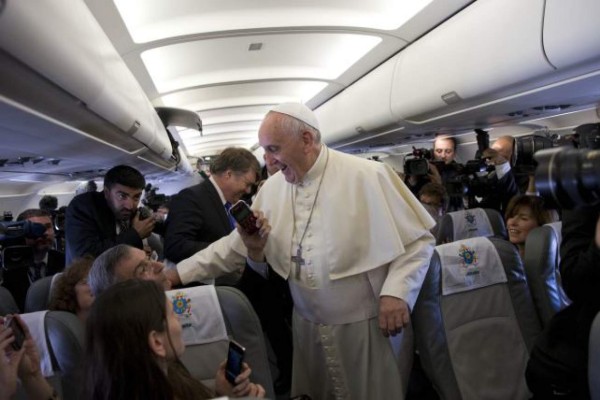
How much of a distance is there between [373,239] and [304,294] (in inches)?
17.9

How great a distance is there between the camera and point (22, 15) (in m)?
1.18

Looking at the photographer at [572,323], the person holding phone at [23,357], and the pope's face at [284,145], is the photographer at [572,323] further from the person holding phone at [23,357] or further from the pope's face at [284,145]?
the person holding phone at [23,357]

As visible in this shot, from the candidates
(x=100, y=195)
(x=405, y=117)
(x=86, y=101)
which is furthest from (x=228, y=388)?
(x=405, y=117)

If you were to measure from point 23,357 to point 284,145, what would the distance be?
1.37 meters

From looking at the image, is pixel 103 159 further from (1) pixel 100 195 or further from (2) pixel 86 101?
(2) pixel 86 101

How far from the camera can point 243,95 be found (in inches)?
216

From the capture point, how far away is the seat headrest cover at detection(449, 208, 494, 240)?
12.5 ft

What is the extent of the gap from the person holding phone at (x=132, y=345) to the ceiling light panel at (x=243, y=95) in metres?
3.91

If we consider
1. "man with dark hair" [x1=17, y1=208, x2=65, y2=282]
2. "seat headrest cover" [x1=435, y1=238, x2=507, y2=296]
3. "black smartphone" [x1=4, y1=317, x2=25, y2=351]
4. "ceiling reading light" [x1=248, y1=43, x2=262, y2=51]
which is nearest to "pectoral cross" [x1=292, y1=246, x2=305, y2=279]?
"seat headrest cover" [x1=435, y1=238, x2=507, y2=296]

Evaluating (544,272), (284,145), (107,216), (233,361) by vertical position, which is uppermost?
(284,145)

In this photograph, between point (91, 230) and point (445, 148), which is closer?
point (91, 230)

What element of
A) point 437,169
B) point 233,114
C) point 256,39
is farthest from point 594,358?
point 233,114

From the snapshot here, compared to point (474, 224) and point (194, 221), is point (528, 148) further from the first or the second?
point (194, 221)

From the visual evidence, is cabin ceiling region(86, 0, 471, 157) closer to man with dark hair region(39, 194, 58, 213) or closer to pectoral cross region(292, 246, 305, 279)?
pectoral cross region(292, 246, 305, 279)
